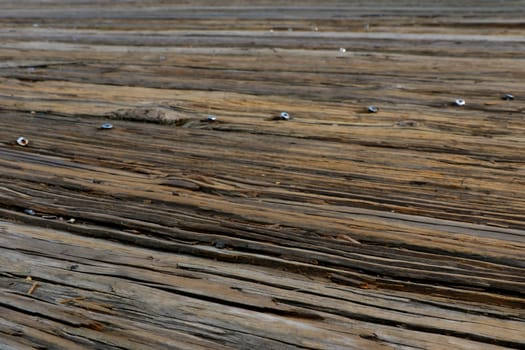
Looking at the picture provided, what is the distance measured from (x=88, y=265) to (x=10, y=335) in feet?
0.78

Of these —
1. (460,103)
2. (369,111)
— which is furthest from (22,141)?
(460,103)

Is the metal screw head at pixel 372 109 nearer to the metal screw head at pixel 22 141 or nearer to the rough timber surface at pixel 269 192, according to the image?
the rough timber surface at pixel 269 192

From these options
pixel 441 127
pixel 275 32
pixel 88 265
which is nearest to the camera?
pixel 88 265

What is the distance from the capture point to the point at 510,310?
1185 millimetres

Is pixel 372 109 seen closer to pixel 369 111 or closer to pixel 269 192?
pixel 369 111

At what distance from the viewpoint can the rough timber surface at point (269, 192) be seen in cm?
121

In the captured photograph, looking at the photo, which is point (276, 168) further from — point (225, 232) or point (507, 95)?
point (507, 95)

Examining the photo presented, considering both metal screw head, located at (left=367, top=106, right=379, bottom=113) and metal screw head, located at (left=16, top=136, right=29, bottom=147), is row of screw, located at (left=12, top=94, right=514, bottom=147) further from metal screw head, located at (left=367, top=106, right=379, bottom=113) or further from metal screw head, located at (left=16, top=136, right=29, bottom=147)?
metal screw head, located at (left=16, top=136, right=29, bottom=147)

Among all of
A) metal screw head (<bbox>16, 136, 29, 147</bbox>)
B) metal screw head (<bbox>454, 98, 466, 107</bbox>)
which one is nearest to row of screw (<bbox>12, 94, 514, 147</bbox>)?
metal screw head (<bbox>454, 98, 466, 107</bbox>)

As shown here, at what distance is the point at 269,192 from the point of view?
1.61 m

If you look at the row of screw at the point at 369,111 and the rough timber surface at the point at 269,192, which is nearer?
the rough timber surface at the point at 269,192

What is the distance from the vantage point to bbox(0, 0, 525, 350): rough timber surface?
1.21m

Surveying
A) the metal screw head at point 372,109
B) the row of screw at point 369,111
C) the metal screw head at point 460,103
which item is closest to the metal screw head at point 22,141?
the row of screw at point 369,111

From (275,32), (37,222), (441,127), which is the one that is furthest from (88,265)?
(275,32)
